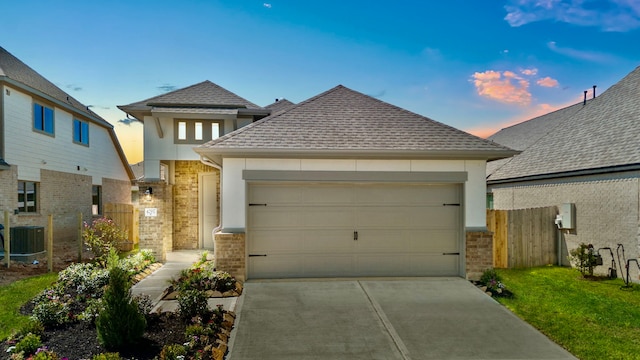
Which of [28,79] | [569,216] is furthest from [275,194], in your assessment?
[28,79]

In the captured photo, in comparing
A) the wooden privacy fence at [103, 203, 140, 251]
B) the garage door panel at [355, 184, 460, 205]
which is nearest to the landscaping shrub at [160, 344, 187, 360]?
the garage door panel at [355, 184, 460, 205]

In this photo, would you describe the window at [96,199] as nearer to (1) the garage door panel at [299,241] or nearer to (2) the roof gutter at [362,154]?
(2) the roof gutter at [362,154]

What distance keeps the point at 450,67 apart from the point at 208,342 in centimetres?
1438

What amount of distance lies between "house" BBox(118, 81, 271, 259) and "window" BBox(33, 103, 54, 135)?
4.43 metres

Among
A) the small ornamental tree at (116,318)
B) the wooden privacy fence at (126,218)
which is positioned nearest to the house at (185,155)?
the wooden privacy fence at (126,218)

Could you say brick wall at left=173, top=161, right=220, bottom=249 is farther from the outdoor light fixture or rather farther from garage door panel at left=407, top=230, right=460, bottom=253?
garage door panel at left=407, top=230, right=460, bottom=253

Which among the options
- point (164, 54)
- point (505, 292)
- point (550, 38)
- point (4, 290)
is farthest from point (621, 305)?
point (164, 54)

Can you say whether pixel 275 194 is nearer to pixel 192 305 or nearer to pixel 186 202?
pixel 192 305

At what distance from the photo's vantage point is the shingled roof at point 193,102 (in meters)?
11.8

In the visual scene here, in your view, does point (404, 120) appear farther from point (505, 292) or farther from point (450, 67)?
point (450, 67)

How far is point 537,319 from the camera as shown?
20.7ft

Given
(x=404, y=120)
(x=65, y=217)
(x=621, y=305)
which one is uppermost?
(x=404, y=120)

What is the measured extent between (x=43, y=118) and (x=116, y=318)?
44.2 feet

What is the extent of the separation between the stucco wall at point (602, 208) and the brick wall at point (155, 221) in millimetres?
13212
